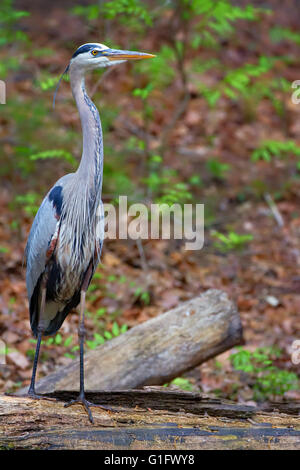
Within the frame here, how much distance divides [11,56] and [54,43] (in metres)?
1.63

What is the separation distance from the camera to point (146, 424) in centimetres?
341

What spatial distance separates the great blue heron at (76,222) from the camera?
3.86m

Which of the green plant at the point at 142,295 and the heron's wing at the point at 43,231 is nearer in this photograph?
the heron's wing at the point at 43,231

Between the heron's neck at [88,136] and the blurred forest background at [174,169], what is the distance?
1612mm

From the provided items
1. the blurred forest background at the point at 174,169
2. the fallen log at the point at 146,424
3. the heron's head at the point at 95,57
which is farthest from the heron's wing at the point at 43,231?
the blurred forest background at the point at 174,169

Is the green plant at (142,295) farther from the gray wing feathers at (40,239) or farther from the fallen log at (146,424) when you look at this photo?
the fallen log at (146,424)

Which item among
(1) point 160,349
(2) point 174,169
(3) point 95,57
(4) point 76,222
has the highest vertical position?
(2) point 174,169

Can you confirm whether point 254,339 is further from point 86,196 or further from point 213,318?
point 86,196

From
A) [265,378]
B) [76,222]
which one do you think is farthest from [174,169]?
[76,222]

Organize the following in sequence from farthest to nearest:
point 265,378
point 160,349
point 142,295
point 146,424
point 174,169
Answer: point 174,169, point 142,295, point 265,378, point 160,349, point 146,424

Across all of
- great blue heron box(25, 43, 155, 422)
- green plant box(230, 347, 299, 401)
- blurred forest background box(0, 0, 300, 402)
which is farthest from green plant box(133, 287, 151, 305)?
great blue heron box(25, 43, 155, 422)

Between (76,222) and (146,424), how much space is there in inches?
57.1

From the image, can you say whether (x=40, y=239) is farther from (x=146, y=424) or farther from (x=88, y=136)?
(x=146, y=424)

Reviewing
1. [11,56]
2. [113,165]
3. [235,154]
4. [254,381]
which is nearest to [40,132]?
[113,165]
